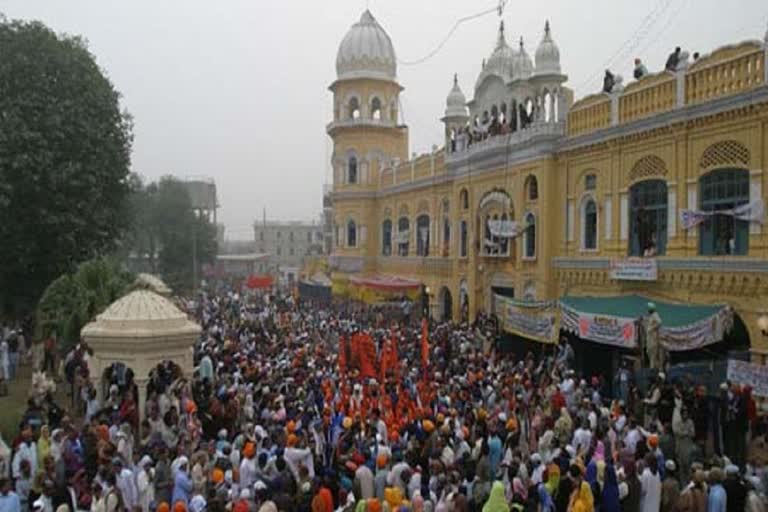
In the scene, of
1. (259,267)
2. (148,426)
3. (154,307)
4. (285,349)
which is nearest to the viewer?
(148,426)

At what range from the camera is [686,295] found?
17.3 m

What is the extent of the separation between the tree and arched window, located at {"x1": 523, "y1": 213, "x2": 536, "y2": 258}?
15.1 metres

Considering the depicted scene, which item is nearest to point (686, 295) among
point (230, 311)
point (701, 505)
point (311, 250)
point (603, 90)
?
point (603, 90)

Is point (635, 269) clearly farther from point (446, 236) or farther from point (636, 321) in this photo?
point (446, 236)

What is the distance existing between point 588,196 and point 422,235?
13.0 meters

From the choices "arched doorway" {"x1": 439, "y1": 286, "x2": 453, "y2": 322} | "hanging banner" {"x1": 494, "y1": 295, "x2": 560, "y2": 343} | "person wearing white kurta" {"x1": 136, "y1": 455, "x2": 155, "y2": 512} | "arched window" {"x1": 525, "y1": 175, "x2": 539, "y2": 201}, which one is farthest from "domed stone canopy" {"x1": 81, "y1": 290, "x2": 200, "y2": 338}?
"arched doorway" {"x1": 439, "y1": 286, "x2": 453, "y2": 322}

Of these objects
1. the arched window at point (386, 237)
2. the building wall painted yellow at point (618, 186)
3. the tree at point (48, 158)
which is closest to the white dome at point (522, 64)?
the building wall painted yellow at point (618, 186)

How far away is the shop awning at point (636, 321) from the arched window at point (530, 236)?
5204mm

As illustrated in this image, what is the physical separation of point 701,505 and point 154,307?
10.8 meters

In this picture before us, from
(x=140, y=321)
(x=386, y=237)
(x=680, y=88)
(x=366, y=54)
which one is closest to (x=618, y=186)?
(x=680, y=88)

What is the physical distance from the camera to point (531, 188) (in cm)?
2411

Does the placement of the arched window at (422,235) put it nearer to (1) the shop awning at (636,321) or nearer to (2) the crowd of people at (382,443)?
(1) the shop awning at (636,321)

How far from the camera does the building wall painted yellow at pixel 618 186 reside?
15.5 metres

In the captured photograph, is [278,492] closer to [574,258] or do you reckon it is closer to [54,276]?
[574,258]
